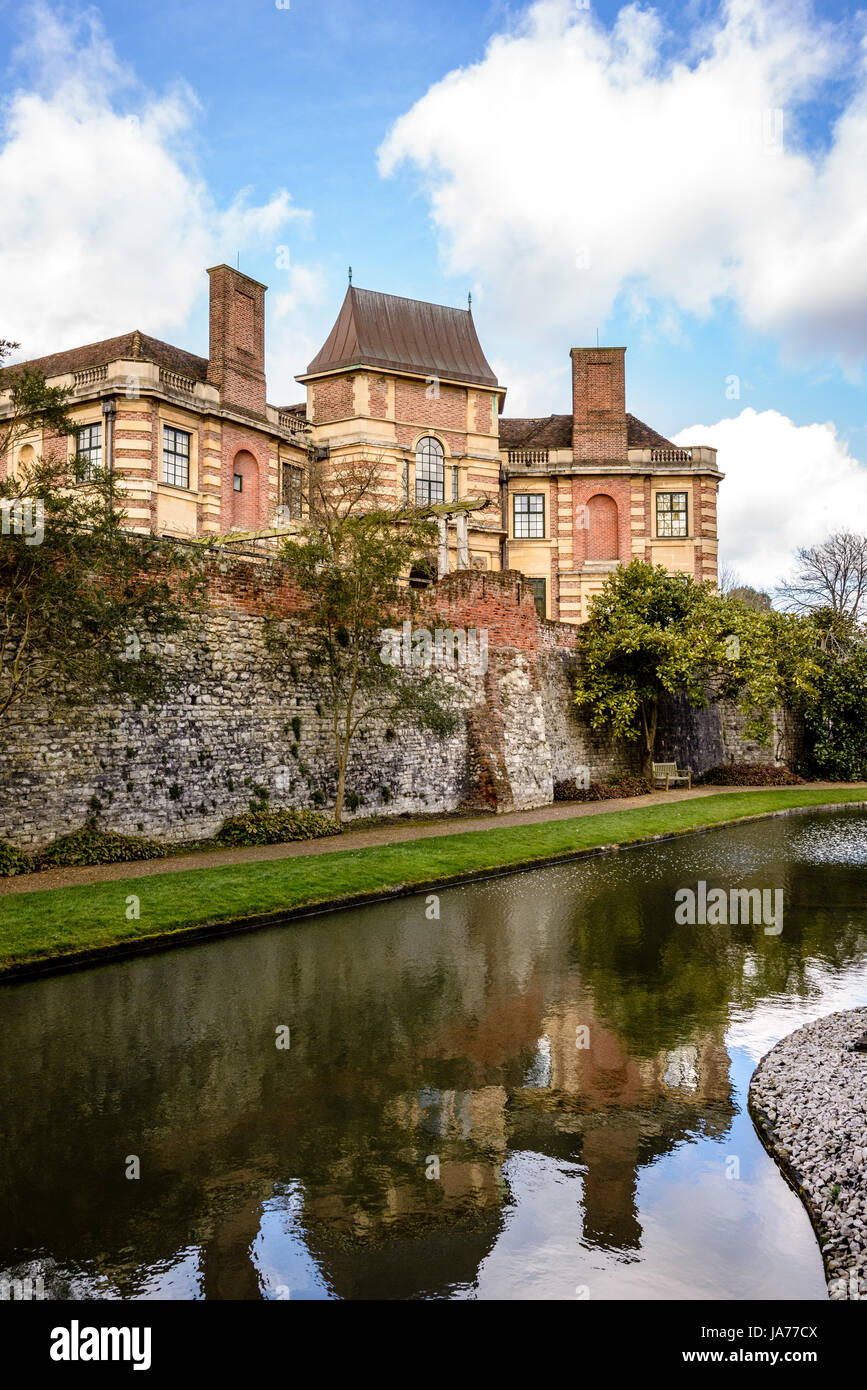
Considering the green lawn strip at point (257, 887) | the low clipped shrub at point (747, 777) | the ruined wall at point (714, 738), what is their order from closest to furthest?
the green lawn strip at point (257, 887) → the ruined wall at point (714, 738) → the low clipped shrub at point (747, 777)

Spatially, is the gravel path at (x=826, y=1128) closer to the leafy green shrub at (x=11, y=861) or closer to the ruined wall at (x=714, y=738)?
the leafy green shrub at (x=11, y=861)

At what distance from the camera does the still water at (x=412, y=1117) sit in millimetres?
4633

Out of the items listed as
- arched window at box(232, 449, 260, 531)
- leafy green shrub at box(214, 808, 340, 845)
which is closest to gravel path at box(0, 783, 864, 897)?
leafy green shrub at box(214, 808, 340, 845)

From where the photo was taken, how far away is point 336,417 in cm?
3669

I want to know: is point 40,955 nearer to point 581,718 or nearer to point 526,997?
point 526,997

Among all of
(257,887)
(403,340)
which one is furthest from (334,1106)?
(403,340)

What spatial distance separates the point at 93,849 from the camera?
1500cm

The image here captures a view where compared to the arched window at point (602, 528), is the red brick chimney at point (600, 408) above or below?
above

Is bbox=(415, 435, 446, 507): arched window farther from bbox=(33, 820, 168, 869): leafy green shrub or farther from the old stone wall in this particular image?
bbox=(33, 820, 168, 869): leafy green shrub

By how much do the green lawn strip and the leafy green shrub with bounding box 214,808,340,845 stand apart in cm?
202

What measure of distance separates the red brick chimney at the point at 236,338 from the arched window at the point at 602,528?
15.9 m

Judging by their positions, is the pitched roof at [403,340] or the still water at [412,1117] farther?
the pitched roof at [403,340]

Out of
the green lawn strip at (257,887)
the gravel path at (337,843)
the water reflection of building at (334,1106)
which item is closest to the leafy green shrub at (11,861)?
the gravel path at (337,843)

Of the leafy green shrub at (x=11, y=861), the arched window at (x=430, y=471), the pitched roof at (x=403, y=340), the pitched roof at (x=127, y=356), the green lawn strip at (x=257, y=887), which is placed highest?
the pitched roof at (x=403, y=340)
